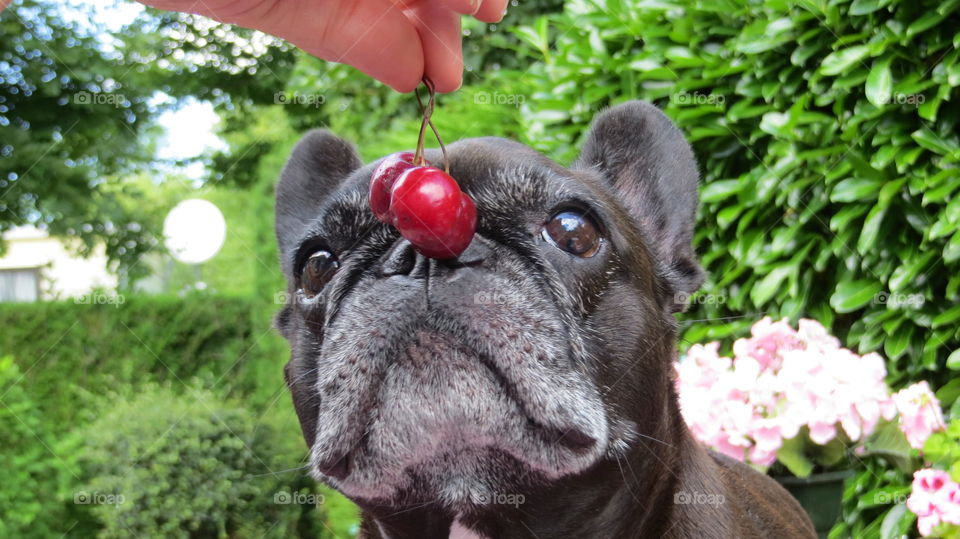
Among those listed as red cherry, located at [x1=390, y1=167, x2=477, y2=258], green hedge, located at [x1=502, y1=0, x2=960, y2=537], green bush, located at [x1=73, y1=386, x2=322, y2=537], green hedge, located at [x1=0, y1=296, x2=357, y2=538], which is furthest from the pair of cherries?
green bush, located at [x1=73, y1=386, x2=322, y2=537]

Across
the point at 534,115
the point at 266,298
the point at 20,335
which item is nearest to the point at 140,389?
the point at 20,335

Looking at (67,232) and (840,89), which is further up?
(840,89)

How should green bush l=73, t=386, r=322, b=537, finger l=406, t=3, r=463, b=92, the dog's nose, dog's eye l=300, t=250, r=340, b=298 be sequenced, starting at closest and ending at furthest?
the dog's nose, dog's eye l=300, t=250, r=340, b=298, finger l=406, t=3, r=463, b=92, green bush l=73, t=386, r=322, b=537

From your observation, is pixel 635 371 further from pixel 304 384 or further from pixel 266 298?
pixel 266 298

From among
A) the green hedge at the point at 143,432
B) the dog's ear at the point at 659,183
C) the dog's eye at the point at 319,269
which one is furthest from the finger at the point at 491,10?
the green hedge at the point at 143,432

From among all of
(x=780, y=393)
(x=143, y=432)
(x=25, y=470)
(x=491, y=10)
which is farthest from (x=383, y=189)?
(x=25, y=470)

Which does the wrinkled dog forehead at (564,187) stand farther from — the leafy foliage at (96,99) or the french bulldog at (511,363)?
the leafy foliage at (96,99)

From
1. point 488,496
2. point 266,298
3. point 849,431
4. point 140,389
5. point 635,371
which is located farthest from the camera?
point 140,389

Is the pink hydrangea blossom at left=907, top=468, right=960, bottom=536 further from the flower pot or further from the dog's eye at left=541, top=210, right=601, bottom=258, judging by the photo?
the dog's eye at left=541, top=210, right=601, bottom=258
